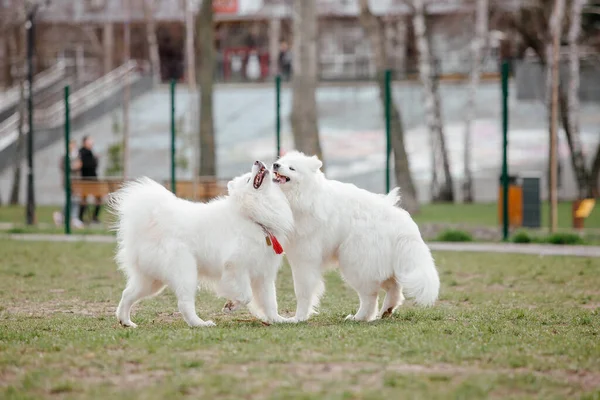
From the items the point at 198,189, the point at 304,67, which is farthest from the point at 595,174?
the point at 198,189

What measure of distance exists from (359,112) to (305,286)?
28.3 meters

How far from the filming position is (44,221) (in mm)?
27656

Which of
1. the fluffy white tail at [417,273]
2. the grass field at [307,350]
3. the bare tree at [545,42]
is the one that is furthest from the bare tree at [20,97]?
the fluffy white tail at [417,273]

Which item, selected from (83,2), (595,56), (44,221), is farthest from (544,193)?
(83,2)

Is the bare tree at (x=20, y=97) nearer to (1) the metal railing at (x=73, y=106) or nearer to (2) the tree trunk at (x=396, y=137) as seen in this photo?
(1) the metal railing at (x=73, y=106)

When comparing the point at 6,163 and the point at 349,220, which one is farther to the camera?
the point at 6,163

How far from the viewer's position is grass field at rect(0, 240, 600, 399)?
6797mm

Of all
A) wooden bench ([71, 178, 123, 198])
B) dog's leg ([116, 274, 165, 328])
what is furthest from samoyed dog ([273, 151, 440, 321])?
wooden bench ([71, 178, 123, 198])

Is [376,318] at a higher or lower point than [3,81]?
lower

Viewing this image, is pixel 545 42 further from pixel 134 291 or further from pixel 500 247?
pixel 134 291

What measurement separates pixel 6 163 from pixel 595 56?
68.8 ft

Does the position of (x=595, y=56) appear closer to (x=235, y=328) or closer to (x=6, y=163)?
(x=6, y=163)

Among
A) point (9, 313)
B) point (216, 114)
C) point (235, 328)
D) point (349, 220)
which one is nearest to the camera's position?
point (235, 328)

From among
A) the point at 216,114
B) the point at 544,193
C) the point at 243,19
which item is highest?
the point at 243,19
